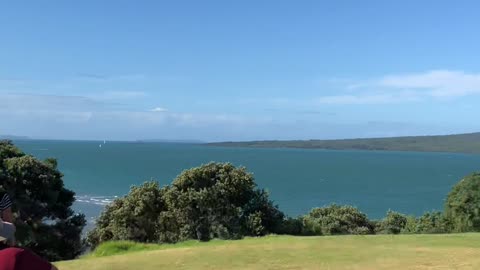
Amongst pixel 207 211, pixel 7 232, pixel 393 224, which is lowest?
pixel 393 224

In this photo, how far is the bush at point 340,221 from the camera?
34.8m

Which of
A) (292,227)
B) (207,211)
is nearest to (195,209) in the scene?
(207,211)

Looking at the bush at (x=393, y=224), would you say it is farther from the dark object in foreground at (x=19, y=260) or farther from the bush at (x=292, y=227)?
the dark object in foreground at (x=19, y=260)

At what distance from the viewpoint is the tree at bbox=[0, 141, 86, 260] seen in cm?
3044

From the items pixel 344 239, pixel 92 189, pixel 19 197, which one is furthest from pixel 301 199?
pixel 344 239

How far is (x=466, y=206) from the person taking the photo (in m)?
32.7

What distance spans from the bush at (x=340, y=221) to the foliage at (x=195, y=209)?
380cm

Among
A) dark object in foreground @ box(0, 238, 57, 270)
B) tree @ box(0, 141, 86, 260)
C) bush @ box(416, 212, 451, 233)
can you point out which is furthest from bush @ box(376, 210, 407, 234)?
dark object in foreground @ box(0, 238, 57, 270)

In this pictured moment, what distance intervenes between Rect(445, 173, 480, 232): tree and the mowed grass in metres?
17.3

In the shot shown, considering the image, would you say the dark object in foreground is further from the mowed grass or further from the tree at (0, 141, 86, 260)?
the tree at (0, 141, 86, 260)

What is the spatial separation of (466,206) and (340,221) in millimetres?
7774

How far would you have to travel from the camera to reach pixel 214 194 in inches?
1220

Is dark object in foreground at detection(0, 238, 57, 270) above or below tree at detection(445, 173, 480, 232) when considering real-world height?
above

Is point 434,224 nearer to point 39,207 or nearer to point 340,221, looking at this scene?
point 340,221
